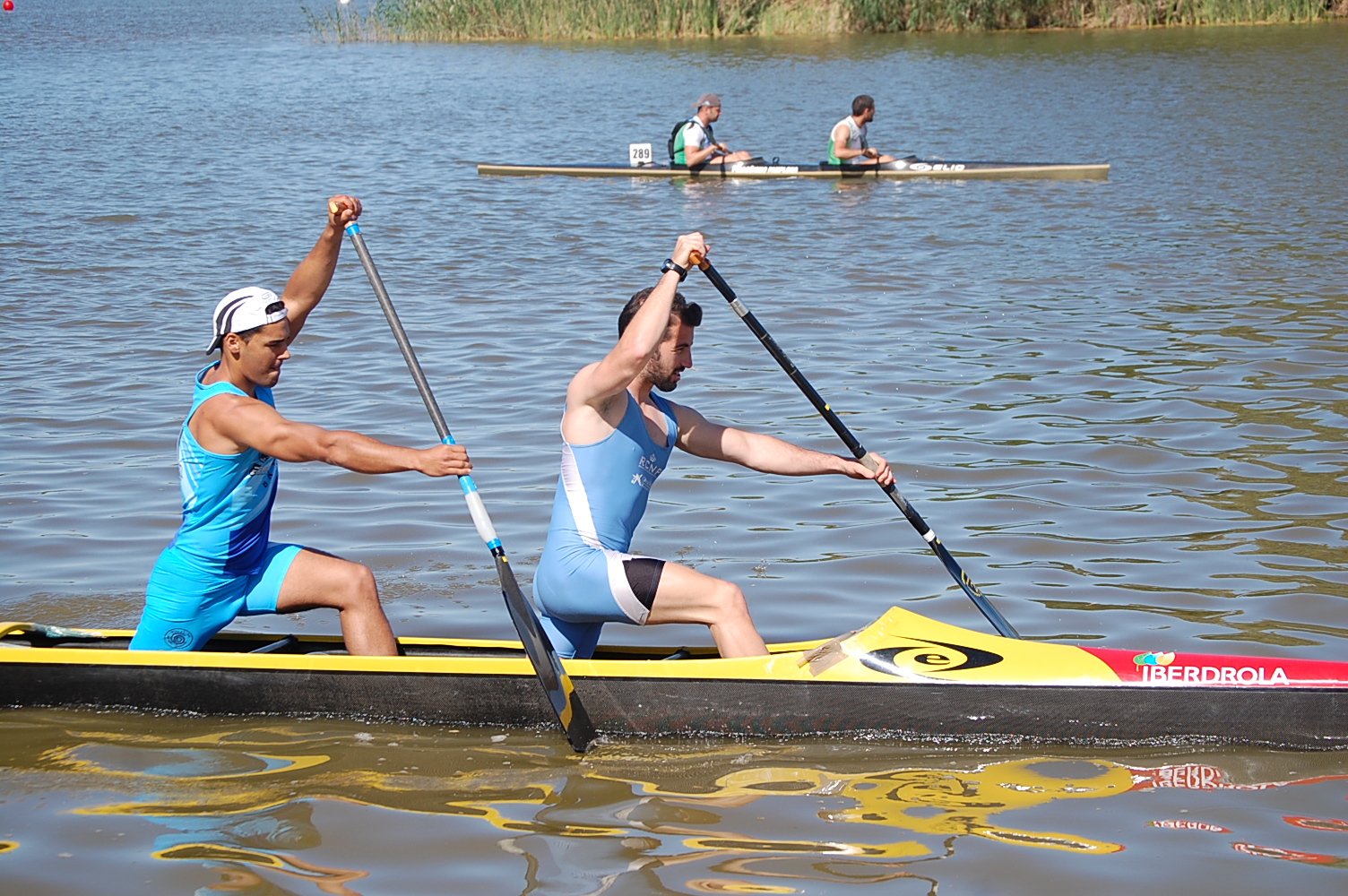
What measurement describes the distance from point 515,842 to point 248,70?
95.2ft

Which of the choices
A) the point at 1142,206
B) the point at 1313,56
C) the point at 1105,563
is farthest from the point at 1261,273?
the point at 1313,56

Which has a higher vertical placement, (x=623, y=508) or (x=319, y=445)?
(x=319, y=445)

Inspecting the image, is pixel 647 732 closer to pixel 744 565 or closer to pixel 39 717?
pixel 744 565

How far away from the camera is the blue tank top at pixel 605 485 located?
14.9ft

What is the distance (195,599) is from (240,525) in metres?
0.31

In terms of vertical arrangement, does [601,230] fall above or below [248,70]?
below

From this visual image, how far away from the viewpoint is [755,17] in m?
33.3

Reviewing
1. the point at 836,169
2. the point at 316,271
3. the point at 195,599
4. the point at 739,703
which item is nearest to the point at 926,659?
the point at 739,703

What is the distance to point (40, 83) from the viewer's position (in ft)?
87.8

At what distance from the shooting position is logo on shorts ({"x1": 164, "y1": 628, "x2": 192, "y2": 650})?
4848mm

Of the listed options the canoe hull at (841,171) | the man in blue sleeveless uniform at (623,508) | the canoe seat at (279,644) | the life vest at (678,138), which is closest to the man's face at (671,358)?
the man in blue sleeveless uniform at (623,508)

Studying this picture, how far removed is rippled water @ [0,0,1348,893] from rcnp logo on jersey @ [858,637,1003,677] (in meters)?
0.27

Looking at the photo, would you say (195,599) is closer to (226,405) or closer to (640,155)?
(226,405)

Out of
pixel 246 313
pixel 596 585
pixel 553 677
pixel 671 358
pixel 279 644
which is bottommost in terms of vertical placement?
pixel 279 644
